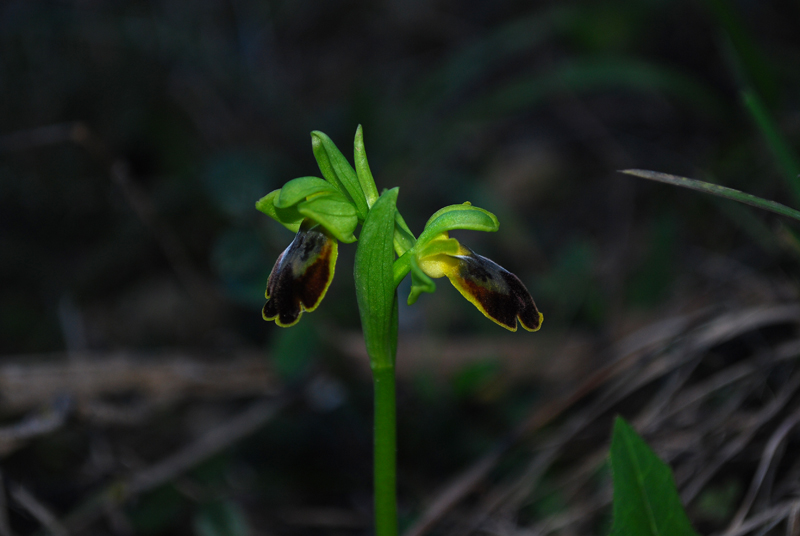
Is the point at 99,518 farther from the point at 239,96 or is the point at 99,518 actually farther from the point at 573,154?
the point at 573,154

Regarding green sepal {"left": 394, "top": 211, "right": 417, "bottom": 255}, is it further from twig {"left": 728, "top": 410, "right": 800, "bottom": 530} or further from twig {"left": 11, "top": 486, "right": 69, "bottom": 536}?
twig {"left": 11, "top": 486, "right": 69, "bottom": 536}

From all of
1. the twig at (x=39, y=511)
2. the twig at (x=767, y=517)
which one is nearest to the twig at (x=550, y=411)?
the twig at (x=767, y=517)

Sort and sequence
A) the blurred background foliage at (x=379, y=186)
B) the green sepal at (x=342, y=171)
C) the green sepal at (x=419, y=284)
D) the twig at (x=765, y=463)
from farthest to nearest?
the blurred background foliage at (x=379, y=186) → the twig at (x=765, y=463) → the green sepal at (x=342, y=171) → the green sepal at (x=419, y=284)

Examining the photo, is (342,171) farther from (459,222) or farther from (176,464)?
(176,464)

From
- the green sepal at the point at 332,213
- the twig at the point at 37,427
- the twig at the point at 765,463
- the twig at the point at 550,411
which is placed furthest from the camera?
the twig at the point at 37,427

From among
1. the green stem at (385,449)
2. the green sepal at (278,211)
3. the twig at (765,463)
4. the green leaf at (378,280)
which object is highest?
the green sepal at (278,211)

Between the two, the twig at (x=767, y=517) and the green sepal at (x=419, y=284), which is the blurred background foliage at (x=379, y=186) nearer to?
the twig at (x=767, y=517)

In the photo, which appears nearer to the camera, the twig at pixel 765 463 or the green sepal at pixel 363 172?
the green sepal at pixel 363 172
